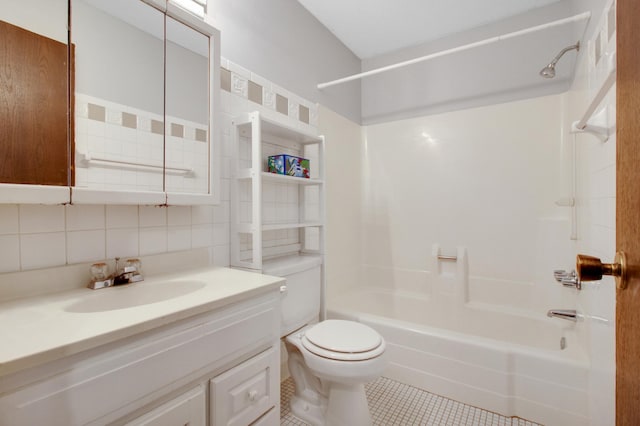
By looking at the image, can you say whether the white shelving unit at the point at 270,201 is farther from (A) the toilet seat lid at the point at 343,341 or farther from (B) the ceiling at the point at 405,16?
(B) the ceiling at the point at 405,16

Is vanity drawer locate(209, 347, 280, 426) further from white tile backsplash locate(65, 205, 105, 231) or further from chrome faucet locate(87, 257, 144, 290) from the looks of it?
white tile backsplash locate(65, 205, 105, 231)

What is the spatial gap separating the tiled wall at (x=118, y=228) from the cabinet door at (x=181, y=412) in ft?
1.97

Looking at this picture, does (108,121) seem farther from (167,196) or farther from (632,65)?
(632,65)

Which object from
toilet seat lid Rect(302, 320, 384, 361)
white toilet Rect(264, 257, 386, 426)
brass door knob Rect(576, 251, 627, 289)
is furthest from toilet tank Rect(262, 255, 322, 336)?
brass door knob Rect(576, 251, 627, 289)

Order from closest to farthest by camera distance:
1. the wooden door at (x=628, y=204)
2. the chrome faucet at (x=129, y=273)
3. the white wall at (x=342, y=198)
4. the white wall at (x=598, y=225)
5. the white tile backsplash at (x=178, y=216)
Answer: the wooden door at (x=628, y=204)
the white wall at (x=598, y=225)
the chrome faucet at (x=129, y=273)
the white tile backsplash at (x=178, y=216)
the white wall at (x=342, y=198)

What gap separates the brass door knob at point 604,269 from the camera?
0.44 meters

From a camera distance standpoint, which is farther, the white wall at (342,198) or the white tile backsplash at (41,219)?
the white wall at (342,198)

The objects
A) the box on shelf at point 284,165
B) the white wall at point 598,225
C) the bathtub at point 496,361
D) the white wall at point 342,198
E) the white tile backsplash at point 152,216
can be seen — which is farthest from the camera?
the white wall at point 342,198

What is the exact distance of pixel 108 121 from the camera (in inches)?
43.0

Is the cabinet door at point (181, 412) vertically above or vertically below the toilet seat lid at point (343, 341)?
above

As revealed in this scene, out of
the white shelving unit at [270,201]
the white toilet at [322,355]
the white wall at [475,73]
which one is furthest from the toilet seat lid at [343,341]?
the white wall at [475,73]

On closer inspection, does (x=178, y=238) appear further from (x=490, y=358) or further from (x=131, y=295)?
(x=490, y=358)

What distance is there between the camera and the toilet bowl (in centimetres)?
125

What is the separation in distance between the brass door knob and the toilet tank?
125 centimetres
